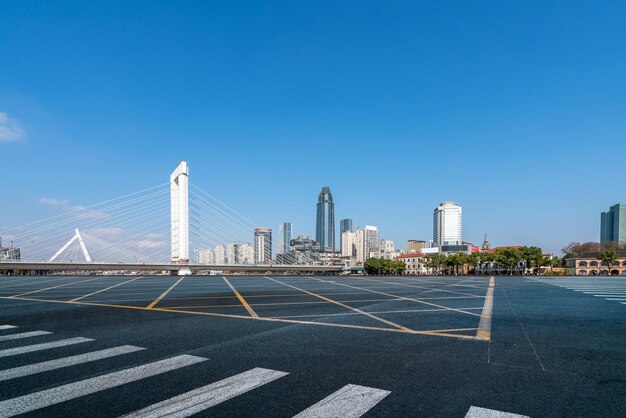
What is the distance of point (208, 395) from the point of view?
3.91 m

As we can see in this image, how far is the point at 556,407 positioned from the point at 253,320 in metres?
6.37

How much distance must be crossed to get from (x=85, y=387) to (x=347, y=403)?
3083 mm

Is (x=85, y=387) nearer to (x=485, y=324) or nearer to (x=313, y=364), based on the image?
(x=313, y=364)

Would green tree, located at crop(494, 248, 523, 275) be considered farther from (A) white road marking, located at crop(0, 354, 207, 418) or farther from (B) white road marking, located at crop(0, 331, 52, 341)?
(B) white road marking, located at crop(0, 331, 52, 341)

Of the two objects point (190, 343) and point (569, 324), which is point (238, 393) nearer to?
point (190, 343)

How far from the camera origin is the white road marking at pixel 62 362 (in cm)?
469

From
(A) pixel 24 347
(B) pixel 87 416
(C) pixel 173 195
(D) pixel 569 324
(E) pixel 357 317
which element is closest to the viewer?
(B) pixel 87 416

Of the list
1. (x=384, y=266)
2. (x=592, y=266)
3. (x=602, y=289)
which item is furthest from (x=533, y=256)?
(x=602, y=289)

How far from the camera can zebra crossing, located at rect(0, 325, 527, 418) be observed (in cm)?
349

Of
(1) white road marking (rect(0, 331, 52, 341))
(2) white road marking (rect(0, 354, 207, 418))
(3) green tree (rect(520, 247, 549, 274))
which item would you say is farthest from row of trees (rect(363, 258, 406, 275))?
(2) white road marking (rect(0, 354, 207, 418))

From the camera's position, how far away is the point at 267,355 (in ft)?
18.1

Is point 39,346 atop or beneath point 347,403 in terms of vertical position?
beneath

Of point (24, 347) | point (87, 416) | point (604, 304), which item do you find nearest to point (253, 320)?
point (24, 347)

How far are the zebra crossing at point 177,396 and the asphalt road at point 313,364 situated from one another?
20 millimetres
